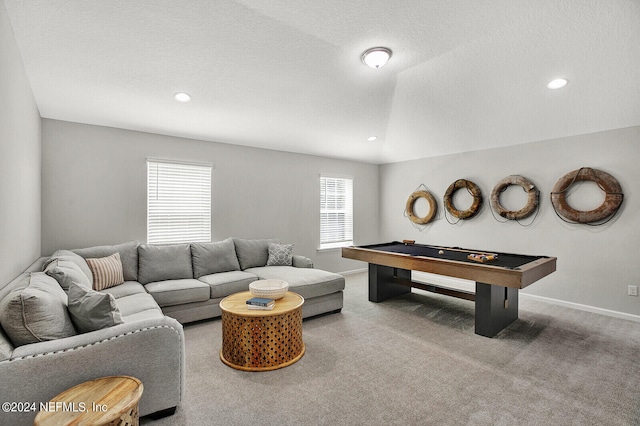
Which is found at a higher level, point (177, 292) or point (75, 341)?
point (75, 341)

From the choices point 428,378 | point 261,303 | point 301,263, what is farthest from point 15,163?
point 428,378

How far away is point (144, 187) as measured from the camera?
13.9 feet

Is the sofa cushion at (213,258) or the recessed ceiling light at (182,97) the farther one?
the sofa cushion at (213,258)

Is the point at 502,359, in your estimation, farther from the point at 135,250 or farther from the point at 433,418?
the point at 135,250

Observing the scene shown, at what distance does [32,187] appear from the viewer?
3.06m

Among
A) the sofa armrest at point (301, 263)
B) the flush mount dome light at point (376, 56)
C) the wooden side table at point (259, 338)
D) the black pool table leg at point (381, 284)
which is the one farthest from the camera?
the sofa armrest at point (301, 263)

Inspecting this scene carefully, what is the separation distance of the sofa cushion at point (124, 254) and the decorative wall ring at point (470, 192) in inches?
190

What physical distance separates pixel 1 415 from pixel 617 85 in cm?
535

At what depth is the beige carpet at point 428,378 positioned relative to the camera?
1989mm

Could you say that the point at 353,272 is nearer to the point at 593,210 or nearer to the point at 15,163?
the point at 593,210

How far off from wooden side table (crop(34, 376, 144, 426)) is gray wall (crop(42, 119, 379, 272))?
290cm

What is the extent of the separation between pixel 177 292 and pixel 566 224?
198 inches

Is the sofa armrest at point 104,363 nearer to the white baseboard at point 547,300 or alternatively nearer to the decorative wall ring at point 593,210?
the white baseboard at point 547,300

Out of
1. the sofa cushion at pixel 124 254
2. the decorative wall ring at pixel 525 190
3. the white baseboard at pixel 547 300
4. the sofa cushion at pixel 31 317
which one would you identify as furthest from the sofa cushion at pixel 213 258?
the decorative wall ring at pixel 525 190
